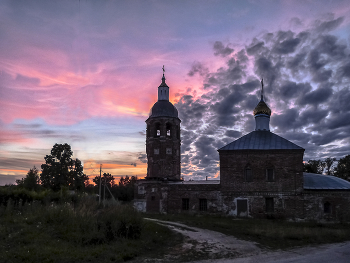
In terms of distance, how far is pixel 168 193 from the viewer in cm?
2834

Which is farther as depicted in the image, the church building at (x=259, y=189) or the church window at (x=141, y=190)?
the church window at (x=141, y=190)

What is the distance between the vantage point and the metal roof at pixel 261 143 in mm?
26375

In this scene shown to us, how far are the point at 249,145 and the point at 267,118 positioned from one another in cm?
524

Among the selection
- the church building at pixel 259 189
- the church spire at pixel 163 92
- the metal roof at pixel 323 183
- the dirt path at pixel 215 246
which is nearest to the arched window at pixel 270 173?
the church building at pixel 259 189

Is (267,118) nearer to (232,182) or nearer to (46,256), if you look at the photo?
(232,182)

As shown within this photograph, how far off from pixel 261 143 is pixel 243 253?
655 inches

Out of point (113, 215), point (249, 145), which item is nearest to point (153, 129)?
point (249, 145)

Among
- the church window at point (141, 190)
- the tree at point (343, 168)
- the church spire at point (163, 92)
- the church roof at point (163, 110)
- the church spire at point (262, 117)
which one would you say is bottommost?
the church window at point (141, 190)

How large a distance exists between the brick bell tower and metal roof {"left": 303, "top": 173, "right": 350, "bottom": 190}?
14071 millimetres

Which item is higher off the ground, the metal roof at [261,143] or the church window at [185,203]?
the metal roof at [261,143]

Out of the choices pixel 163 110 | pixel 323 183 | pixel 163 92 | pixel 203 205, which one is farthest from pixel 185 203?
pixel 163 92

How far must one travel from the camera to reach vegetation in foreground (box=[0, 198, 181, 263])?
9.96m

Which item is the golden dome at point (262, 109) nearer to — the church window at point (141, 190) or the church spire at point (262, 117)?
the church spire at point (262, 117)

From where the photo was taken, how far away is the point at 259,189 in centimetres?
2588
